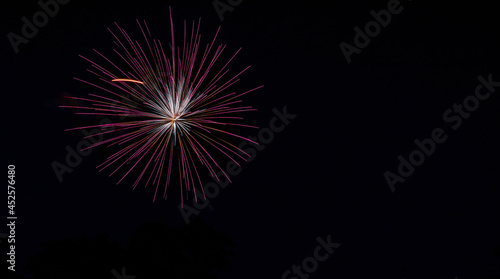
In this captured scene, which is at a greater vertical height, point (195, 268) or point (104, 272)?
point (104, 272)

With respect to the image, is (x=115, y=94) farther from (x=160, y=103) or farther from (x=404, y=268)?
(x=404, y=268)

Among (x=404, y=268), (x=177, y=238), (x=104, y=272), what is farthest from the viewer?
(x=404, y=268)

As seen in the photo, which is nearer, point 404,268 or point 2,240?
point 2,240

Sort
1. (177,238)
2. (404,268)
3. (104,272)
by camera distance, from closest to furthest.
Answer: (104,272)
(177,238)
(404,268)

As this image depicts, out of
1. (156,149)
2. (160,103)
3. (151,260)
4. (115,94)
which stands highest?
(115,94)

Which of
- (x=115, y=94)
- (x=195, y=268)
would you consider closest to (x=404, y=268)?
(x=195, y=268)

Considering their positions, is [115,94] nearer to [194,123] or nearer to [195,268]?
[194,123]

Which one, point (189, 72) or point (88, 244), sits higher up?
point (189, 72)

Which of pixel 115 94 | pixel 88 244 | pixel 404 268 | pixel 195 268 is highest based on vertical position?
pixel 115 94

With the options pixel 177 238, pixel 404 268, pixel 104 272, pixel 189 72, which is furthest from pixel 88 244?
pixel 404 268
